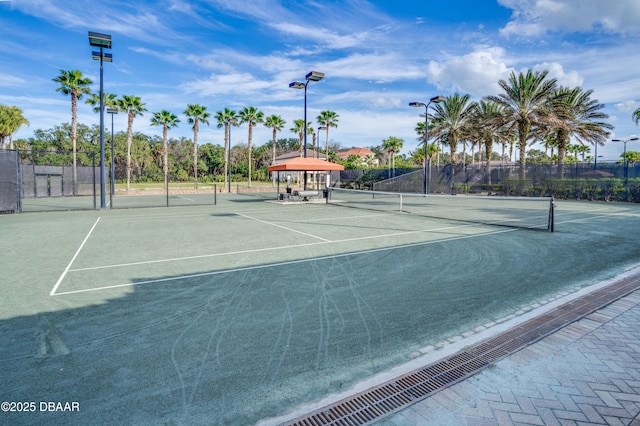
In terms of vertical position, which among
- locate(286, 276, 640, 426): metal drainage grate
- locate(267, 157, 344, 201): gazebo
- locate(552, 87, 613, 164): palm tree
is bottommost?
locate(286, 276, 640, 426): metal drainage grate

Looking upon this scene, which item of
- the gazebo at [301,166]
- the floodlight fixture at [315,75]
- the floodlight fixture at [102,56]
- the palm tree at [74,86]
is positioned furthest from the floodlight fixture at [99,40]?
the palm tree at [74,86]

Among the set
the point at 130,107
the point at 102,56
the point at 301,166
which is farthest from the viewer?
the point at 130,107

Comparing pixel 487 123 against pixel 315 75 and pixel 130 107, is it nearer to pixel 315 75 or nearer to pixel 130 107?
pixel 315 75

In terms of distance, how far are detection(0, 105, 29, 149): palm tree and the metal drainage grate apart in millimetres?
53580

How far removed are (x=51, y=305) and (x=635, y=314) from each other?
7867 mm

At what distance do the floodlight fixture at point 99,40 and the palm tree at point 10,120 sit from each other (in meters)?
35.5

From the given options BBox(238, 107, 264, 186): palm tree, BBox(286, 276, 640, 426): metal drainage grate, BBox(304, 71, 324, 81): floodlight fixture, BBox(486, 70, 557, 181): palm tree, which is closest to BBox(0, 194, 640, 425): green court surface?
BBox(286, 276, 640, 426): metal drainage grate

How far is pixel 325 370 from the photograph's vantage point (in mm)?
3352

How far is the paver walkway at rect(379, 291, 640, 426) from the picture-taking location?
2.70 meters

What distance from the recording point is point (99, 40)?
16344 millimetres

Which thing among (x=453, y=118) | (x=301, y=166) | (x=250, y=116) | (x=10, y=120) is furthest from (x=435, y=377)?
(x=10, y=120)

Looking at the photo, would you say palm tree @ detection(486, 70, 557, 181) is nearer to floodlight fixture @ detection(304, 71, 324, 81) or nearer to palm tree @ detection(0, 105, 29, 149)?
floodlight fixture @ detection(304, 71, 324, 81)

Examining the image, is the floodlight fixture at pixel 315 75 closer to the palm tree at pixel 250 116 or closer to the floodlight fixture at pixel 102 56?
the floodlight fixture at pixel 102 56

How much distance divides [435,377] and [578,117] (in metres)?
36.3
